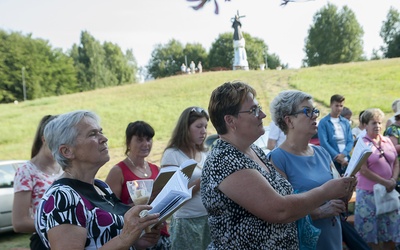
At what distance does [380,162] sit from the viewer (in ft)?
16.6

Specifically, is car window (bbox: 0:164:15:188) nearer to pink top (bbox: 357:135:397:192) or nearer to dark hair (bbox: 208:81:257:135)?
pink top (bbox: 357:135:397:192)

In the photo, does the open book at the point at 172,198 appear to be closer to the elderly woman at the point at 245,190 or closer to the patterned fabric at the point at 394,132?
the elderly woman at the point at 245,190

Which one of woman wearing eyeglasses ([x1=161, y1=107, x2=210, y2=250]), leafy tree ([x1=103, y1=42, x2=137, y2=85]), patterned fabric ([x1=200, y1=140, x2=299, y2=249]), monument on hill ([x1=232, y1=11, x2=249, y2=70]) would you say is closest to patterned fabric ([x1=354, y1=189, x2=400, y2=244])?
woman wearing eyeglasses ([x1=161, y1=107, x2=210, y2=250])

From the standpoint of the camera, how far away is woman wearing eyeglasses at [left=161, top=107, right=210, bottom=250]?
3.74 metres

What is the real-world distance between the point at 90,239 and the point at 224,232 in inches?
26.7

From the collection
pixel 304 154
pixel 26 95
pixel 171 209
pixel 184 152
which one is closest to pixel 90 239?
pixel 171 209

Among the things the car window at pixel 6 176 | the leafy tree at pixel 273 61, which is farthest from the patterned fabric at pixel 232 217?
the leafy tree at pixel 273 61

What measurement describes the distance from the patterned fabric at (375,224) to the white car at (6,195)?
605cm

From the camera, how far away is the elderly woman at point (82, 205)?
6.26 ft

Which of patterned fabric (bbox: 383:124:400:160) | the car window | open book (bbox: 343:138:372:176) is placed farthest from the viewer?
the car window

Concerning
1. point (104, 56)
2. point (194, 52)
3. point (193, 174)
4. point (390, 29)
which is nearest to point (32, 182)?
point (193, 174)

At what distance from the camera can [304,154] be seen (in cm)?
299

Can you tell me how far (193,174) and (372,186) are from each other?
8.35 feet

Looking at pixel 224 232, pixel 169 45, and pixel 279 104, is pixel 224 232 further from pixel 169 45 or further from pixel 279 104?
pixel 169 45
